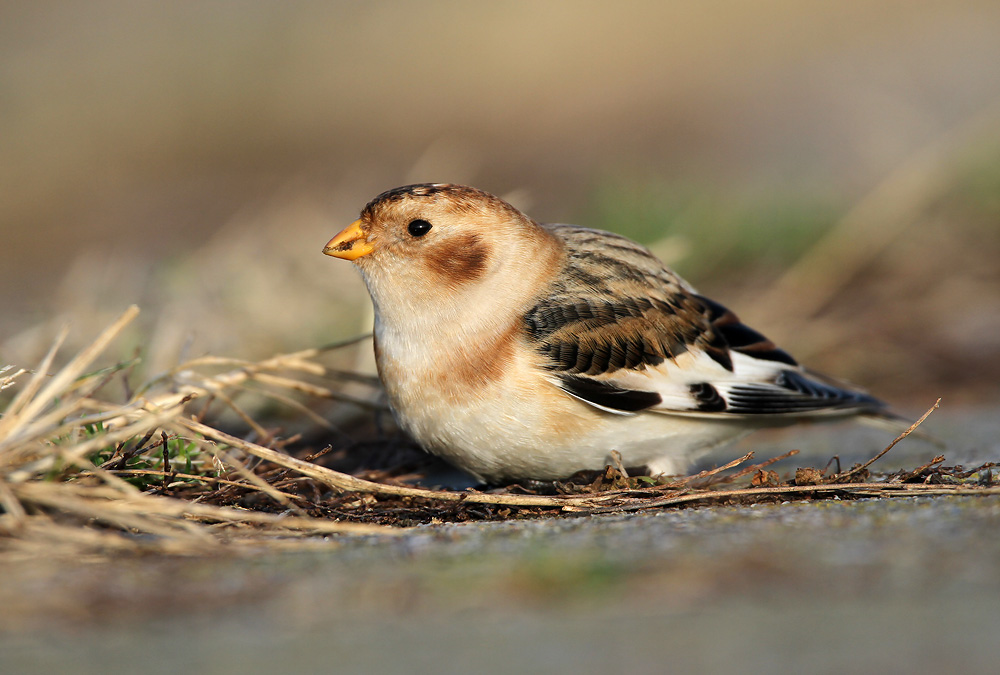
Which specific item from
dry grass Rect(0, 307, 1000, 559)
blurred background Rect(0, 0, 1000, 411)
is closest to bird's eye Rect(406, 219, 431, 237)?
dry grass Rect(0, 307, 1000, 559)

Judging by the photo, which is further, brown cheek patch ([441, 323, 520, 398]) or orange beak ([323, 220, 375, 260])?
orange beak ([323, 220, 375, 260])

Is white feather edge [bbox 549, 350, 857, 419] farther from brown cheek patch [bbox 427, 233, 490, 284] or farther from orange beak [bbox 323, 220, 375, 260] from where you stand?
orange beak [bbox 323, 220, 375, 260]

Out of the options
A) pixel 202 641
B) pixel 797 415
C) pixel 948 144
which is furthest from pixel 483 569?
pixel 948 144

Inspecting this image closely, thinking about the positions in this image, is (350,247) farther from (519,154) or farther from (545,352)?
(519,154)

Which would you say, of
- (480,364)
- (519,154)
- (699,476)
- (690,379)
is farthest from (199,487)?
(519,154)

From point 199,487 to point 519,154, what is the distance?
8.66 metres

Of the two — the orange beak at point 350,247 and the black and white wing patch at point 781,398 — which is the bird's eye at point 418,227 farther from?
the black and white wing patch at point 781,398

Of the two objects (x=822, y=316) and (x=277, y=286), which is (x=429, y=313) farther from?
(x=822, y=316)

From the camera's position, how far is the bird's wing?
3250mm

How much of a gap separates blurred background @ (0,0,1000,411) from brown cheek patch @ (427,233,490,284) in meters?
0.97

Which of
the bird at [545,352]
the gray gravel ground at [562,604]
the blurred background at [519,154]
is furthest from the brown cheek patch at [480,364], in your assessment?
the blurred background at [519,154]

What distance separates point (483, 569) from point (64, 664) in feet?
2.43

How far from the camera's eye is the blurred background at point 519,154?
503 centimetres

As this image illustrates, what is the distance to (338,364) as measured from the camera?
4.90 m
